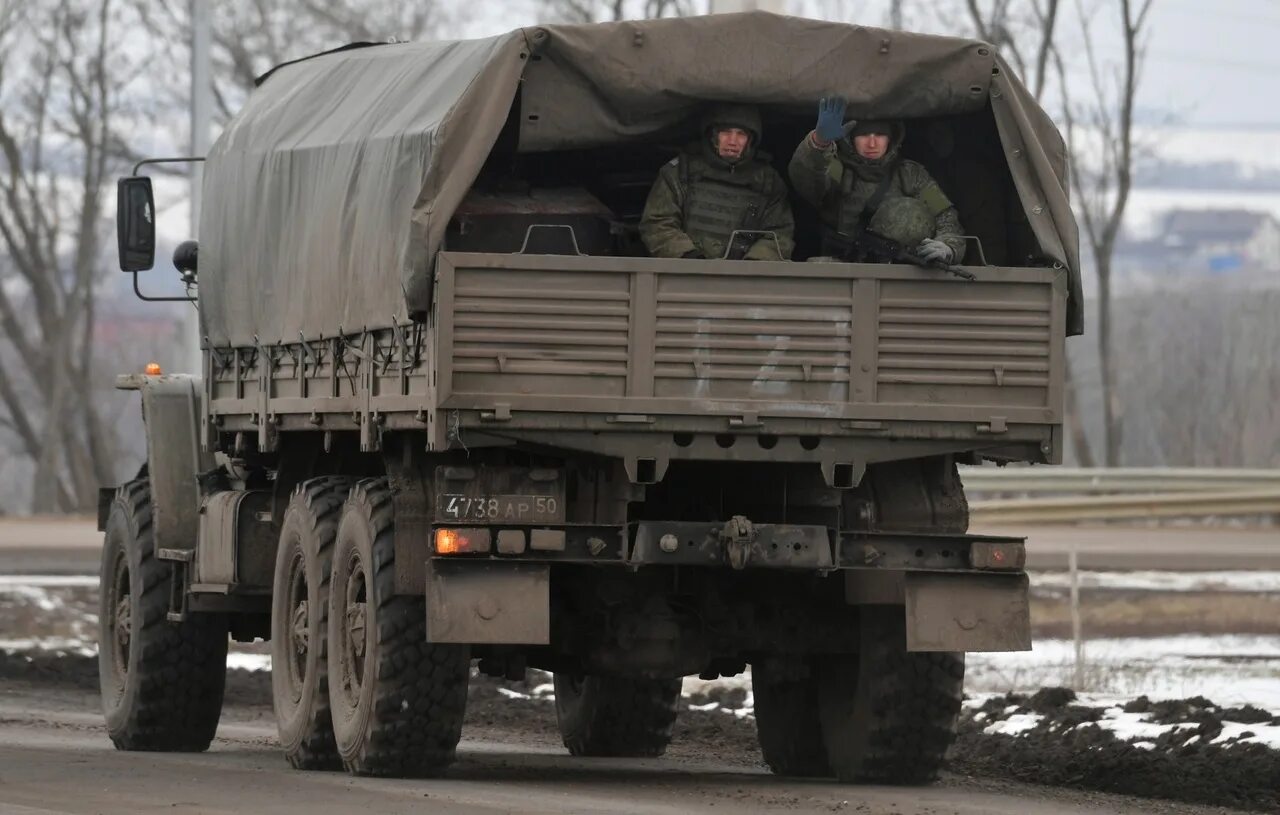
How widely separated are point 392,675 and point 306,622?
159 centimetres

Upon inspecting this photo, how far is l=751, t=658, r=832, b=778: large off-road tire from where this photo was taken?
1293 centimetres

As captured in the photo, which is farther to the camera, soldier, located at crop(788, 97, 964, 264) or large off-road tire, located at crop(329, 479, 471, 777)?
soldier, located at crop(788, 97, 964, 264)

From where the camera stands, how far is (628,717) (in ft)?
47.7

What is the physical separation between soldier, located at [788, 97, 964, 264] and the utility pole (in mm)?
12529

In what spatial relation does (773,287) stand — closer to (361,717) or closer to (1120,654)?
(361,717)

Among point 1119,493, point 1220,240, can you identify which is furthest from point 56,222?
point 1220,240

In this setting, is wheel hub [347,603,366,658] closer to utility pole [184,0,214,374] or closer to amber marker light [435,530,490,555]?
amber marker light [435,530,490,555]

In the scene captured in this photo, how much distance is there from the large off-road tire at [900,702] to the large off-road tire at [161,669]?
430cm

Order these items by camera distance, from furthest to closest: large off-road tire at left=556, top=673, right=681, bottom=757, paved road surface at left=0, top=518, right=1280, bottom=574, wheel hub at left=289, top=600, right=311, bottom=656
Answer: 1. paved road surface at left=0, top=518, right=1280, bottom=574
2. large off-road tire at left=556, top=673, right=681, bottom=757
3. wheel hub at left=289, top=600, right=311, bottom=656

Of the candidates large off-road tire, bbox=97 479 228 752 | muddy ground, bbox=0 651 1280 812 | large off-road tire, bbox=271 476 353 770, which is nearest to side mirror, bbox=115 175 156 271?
large off-road tire, bbox=97 479 228 752

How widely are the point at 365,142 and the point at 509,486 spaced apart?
6.79ft

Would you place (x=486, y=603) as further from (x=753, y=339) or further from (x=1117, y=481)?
→ (x=1117, y=481)

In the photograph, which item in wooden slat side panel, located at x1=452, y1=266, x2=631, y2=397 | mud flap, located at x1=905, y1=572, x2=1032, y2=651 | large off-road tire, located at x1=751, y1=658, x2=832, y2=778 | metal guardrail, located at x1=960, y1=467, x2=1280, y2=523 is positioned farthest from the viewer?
metal guardrail, located at x1=960, y1=467, x2=1280, y2=523

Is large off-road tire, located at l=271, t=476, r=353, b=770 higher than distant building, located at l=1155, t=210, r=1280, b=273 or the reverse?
the reverse
